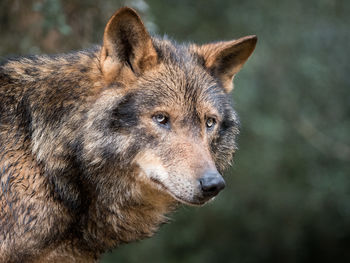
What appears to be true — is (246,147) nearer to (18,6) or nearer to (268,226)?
(268,226)

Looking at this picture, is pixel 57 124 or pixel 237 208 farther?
pixel 237 208

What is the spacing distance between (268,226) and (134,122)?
410 inches

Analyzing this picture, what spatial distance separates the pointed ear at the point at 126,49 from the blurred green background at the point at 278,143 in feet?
13.8

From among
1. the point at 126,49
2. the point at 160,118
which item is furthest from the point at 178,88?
A: the point at 126,49

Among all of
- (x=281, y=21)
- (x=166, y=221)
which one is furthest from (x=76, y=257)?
(x=281, y=21)

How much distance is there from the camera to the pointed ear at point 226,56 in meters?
4.80

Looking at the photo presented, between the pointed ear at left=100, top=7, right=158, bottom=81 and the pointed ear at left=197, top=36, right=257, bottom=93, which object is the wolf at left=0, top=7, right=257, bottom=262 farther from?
the pointed ear at left=197, top=36, right=257, bottom=93

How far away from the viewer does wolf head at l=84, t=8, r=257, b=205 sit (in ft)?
13.4

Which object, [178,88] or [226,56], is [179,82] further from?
[226,56]

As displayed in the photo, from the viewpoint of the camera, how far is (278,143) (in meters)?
13.1

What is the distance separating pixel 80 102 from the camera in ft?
14.1

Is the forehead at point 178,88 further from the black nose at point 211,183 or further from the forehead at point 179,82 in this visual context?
the black nose at point 211,183

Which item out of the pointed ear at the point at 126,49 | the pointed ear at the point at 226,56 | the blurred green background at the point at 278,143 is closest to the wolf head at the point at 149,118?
the pointed ear at the point at 126,49

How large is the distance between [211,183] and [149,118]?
0.75 meters
